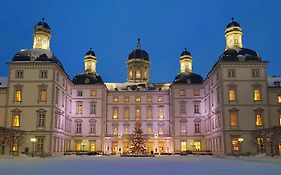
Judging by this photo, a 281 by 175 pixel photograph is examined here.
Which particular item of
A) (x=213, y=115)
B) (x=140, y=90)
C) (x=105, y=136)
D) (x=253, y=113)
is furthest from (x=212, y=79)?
(x=105, y=136)

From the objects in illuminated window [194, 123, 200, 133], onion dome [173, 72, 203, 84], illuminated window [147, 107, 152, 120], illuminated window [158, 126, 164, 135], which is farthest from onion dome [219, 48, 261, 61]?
illuminated window [147, 107, 152, 120]

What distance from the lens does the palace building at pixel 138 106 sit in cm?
5297

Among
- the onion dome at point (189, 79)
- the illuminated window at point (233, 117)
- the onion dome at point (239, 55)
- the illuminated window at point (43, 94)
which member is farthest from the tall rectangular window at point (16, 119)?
the onion dome at point (189, 79)

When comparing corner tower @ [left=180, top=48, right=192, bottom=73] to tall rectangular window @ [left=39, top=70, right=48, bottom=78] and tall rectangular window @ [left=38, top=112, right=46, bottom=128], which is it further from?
tall rectangular window @ [left=38, top=112, right=46, bottom=128]

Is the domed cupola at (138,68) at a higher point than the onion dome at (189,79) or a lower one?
higher

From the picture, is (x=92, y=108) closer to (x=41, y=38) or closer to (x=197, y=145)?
(x=41, y=38)

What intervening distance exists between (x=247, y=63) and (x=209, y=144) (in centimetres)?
1862

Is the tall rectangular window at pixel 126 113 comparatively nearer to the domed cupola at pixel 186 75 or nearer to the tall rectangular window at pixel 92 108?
the tall rectangular window at pixel 92 108

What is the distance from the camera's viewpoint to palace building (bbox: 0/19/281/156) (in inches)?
2085

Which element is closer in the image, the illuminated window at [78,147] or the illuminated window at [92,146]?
the illuminated window at [78,147]

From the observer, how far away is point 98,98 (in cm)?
7362

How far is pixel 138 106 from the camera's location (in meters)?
A: 79.0

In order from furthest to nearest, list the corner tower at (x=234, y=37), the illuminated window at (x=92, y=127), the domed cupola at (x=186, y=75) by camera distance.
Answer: the domed cupola at (x=186, y=75)
the illuminated window at (x=92, y=127)
the corner tower at (x=234, y=37)

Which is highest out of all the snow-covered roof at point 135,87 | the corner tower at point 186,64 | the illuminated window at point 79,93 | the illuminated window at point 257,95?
the corner tower at point 186,64
